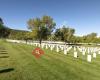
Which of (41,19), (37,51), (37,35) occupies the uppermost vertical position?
(41,19)

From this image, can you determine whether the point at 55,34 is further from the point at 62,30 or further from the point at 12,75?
the point at 12,75

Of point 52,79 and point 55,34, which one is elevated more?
point 55,34

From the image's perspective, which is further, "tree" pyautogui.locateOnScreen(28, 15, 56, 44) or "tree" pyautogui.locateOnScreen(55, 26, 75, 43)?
"tree" pyautogui.locateOnScreen(55, 26, 75, 43)

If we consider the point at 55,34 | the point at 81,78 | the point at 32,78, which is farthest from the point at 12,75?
the point at 55,34

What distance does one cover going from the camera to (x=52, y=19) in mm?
61750

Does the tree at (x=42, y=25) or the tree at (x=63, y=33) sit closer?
the tree at (x=42, y=25)

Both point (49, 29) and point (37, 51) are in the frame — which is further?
point (49, 29)

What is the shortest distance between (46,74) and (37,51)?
187 inches

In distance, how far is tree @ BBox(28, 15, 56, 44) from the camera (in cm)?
6071

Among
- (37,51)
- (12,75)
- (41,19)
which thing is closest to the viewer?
(12,75)

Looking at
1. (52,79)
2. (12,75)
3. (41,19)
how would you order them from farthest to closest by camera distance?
(41,19)
(12,75)
(52,79)

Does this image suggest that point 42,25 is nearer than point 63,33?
Yes

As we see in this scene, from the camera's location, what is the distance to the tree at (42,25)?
60.7 m

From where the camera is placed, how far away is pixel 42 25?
61000 mm
